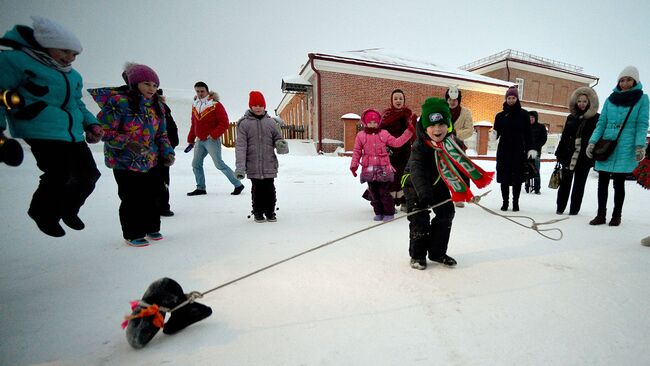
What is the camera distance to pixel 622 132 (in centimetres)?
326

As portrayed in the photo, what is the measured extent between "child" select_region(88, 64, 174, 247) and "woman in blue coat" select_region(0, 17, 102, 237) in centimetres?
23

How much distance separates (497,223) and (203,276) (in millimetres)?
3335

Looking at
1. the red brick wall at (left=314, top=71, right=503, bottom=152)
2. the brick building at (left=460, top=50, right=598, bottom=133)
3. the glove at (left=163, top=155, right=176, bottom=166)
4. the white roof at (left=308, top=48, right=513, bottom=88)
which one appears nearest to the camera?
the glove at (left=163, top=155, right=176, bottom=166)

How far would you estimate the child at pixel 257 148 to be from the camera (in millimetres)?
3516

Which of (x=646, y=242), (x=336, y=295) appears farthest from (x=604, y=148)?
(x=336, y=295)

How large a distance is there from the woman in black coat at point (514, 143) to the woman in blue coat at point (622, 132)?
697mm

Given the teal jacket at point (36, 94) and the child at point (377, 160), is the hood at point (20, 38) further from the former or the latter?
the child at point (377, 160)

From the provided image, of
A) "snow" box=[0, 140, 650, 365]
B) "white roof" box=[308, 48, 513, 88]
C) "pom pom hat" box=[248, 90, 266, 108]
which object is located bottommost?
"snow" box=[0, 140, 650, 365]

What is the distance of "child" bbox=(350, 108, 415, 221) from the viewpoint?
357 cm

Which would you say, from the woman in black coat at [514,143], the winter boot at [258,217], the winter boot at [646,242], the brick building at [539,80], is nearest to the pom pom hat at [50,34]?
the winter boot at [258,217]

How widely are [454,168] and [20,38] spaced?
3070 mm

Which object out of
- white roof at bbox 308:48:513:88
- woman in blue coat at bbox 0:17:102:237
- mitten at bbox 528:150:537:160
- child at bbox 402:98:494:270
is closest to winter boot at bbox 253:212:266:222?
woman in blue coat at bbox 0:17:102:237

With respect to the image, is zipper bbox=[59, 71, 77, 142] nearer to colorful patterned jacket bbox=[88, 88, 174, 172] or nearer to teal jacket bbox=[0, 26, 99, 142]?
teal jacket bbox=[0, 26, 99, 142]

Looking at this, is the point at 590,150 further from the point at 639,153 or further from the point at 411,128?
the point at 411,128
